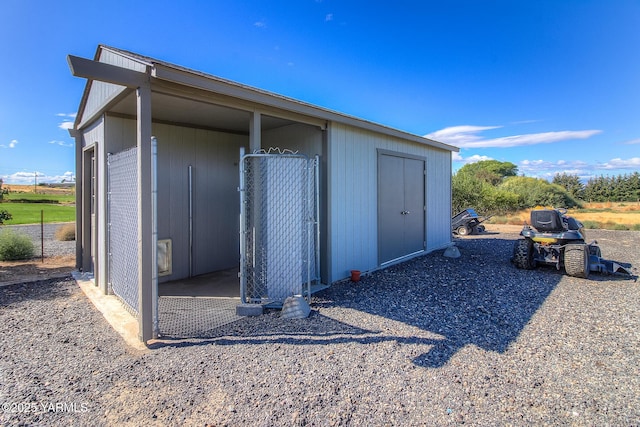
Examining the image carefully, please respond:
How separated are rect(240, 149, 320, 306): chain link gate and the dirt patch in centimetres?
432

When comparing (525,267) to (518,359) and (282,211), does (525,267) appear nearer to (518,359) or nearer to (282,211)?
(518,359)

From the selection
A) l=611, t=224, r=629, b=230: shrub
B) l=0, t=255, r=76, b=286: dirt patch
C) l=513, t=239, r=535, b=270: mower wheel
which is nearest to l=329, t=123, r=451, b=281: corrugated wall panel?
l=513, t=239, r=535, b=270: mower wheel

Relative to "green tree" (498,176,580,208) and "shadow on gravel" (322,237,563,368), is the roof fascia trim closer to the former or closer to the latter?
"shadow on gravel" (322,237,563,368)

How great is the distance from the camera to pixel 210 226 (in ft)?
20.5

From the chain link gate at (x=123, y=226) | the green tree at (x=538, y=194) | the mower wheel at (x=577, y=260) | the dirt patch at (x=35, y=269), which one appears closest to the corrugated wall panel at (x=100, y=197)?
the chain link gate at (x=123, y=226)

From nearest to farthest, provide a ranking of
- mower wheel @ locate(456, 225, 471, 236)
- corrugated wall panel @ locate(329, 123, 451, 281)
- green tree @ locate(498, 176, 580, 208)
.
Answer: corrugated wall panel @ locate(329, 123, 451, 281)
mower wheel @ locate(456, 225, 471, 236)
green tree @ locate(498, 176, 580, 208)

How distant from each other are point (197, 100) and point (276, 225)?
179 cm

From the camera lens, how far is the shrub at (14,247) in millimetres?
7738

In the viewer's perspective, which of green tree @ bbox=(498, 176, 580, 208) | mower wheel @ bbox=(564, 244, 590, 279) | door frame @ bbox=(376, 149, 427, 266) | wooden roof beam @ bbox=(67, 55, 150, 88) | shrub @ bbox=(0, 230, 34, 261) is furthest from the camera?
green tree @ bbox=(498, 176, 580, 208)

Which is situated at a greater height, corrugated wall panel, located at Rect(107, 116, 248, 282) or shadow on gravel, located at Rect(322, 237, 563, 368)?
corrugated wall panel, located at Rect(107, 116, 248, 282)

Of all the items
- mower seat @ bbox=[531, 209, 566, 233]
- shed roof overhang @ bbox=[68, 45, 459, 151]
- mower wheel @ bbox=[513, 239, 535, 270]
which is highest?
shed roof overhang @ bbox=[68, 45, 459, 151]

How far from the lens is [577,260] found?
19.1ft

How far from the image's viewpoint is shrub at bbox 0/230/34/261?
7738 millimetres

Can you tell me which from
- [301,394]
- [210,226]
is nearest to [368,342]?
[301,394]
